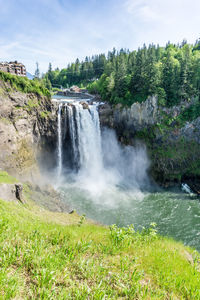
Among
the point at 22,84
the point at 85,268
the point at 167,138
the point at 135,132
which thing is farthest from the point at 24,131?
the point at 167,138

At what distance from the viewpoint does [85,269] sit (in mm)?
3227

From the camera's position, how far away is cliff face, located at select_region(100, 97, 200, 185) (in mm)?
27094

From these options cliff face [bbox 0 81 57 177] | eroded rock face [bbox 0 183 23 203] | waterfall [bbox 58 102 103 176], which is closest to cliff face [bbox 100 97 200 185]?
waterfall [bbox 58 102 103 176]

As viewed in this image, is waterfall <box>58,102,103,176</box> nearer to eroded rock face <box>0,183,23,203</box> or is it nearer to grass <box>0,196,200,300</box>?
eroded rock face <box>0,183,23,203</box>

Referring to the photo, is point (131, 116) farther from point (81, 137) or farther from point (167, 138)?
point (81, 137)

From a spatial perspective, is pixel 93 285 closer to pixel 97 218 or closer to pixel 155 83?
pixel 97 218

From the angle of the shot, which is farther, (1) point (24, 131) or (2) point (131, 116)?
(2) point (131, 116)

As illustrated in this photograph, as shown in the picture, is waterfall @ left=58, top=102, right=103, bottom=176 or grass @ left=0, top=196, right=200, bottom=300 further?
→ waterfall @ left=58, top=102, right=103, bottom=176

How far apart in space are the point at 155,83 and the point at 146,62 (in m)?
4.72

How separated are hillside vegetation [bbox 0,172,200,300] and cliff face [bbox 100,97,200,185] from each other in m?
24.4

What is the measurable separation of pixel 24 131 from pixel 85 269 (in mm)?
20165

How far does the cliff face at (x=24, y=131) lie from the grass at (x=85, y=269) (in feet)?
51.9

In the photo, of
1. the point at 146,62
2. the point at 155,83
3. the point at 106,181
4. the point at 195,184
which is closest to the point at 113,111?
the point at 155,83

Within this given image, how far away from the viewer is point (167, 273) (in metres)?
3.39
